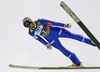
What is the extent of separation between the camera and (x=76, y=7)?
527 centimetres

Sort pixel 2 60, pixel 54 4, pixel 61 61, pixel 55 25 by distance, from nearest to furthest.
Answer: pixel 55 25 < pixel 61 61 < pixel 2 60 < pixel 54 4

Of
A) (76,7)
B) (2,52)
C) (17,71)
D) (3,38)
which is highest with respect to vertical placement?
(76,7)

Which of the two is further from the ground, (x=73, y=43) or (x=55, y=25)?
(x=55, y=25)

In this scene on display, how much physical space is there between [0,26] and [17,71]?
3.82 ft

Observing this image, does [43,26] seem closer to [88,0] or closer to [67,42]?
[67,42]

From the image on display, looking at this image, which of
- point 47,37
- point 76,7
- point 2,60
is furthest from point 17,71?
point 76,7

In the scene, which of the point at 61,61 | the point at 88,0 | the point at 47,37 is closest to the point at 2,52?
the point at 61,61

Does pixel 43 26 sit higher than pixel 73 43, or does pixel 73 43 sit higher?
pixel 43 26

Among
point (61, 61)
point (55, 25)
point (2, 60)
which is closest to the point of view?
point (55, 25)

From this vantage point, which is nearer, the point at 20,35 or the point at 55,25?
the point at 55,25

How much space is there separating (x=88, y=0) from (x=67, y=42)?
49.7 inches

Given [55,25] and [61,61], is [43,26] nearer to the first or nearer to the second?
[55,25]

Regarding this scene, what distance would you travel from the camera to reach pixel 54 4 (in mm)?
5348

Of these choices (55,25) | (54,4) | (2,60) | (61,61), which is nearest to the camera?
(55,25)
